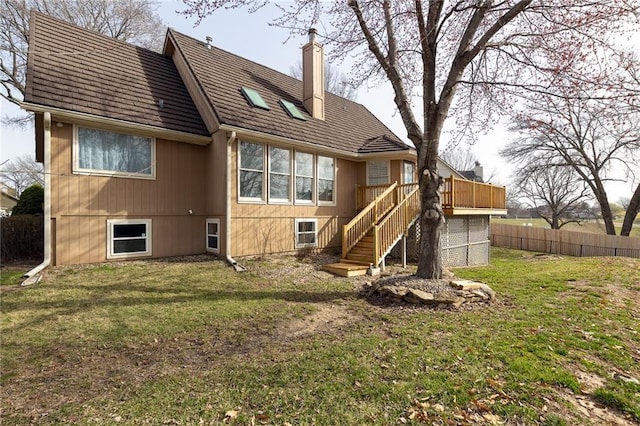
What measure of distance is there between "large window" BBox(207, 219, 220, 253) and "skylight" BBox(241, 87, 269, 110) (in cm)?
394

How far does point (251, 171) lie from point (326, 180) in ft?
9.83

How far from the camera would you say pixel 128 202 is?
7.95 meters

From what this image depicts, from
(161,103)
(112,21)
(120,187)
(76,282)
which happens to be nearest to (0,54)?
(112,21)

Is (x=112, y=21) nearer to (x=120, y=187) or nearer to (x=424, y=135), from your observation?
(x=120, y=187)

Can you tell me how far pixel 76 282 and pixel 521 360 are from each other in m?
7.52

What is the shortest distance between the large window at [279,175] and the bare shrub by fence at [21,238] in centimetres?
648

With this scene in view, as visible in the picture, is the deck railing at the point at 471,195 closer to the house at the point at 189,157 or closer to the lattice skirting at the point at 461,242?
the house at the point at 189,157

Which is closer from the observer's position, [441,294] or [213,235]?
[441,294]

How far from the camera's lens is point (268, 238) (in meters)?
9.43

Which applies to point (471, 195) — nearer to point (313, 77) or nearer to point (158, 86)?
point (313, 77)

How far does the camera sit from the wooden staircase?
836cm

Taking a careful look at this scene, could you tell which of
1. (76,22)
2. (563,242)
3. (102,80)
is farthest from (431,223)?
(76,22)

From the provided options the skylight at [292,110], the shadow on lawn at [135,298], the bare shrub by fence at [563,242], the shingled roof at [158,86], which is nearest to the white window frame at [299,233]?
the shingled roof at [158,86]

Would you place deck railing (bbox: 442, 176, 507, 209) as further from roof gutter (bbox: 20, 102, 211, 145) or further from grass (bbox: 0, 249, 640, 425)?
roof gutter (bbox: 20, 102, 211, 145)
